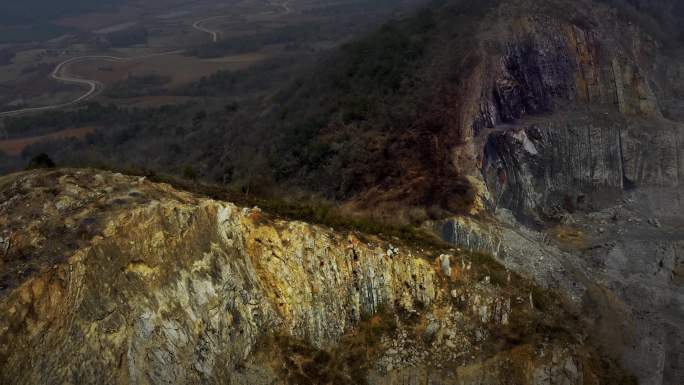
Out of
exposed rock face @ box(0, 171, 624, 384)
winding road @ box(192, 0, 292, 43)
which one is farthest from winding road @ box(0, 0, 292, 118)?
exposed rock face @ box(0, 171, 624, 384)

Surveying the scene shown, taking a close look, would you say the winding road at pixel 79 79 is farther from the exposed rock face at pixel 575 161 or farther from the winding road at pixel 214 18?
the exposed rock face at pixel 575 161

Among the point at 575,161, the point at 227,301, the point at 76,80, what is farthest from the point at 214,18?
the point at 227,301

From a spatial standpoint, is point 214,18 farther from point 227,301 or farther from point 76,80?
point 227,301

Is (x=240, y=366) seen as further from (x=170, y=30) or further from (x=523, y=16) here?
(x=170, y=30)

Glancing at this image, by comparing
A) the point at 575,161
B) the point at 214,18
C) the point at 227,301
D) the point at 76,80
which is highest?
the point at 214,18

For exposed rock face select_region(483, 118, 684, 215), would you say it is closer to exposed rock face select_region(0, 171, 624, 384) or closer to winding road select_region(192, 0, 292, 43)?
exposed rock face select_region(0, 171, 624, 384)

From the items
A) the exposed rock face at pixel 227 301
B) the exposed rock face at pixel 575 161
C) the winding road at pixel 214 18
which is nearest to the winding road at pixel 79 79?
the winding road at pixel 214 18

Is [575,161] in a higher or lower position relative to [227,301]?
higher

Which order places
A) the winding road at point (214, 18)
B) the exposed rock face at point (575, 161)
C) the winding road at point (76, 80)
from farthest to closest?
the winding road at point (214, 18) < the winding road at point (76, 80) < the exposed rock face at point (575, 161)
